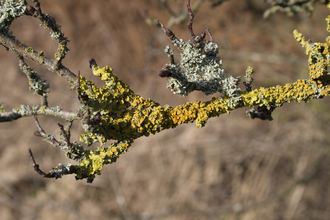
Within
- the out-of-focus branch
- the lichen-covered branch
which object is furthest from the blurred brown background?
the out-of-focus branch

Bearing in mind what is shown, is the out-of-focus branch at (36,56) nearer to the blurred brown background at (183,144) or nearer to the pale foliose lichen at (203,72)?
the pale foliose lichen at (203,72)

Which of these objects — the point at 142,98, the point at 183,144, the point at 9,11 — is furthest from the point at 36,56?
the point at 183,144

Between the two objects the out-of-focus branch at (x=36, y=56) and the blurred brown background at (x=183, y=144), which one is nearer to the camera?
the out-of-focus branch at (x=36, y=56)

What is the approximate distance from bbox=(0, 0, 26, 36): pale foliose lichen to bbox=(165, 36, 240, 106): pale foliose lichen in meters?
0.69

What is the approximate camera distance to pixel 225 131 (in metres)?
4.68

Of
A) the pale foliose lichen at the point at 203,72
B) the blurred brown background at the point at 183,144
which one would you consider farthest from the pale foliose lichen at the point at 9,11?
the blurred brown background at the point at 183,144

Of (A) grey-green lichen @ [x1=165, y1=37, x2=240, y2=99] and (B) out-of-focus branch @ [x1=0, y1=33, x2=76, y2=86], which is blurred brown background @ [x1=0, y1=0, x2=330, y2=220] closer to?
(A) grey-green lichen @ [x1=165, y1=37, x2=240, y2=99]

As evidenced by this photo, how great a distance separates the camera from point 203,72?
3.83ft

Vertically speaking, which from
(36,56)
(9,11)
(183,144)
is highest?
(183,144)

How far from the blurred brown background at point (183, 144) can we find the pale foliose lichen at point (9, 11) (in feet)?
9.65

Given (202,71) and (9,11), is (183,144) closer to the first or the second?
(202,71)

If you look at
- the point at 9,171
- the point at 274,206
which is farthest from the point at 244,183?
the point at 9,171

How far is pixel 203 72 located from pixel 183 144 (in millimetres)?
3504

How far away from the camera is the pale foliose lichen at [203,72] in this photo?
110cm
